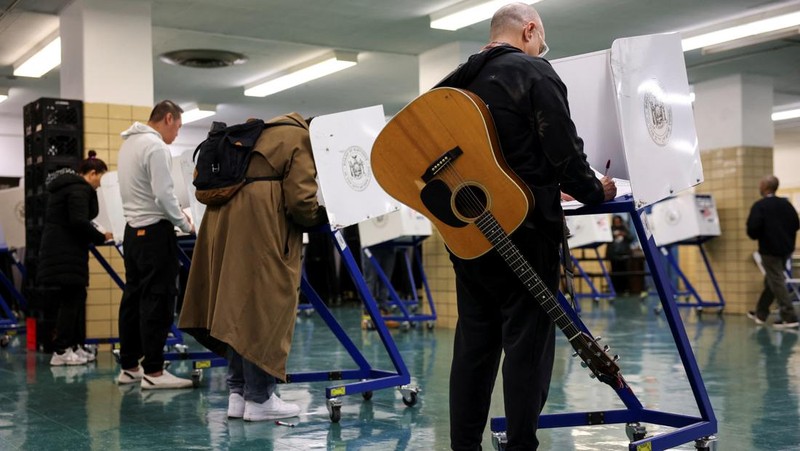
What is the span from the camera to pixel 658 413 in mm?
2979

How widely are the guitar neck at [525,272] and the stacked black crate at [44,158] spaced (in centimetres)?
583

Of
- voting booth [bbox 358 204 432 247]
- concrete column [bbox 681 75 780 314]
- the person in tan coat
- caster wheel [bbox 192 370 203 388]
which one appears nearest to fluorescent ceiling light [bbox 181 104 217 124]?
voting booth [bbox 358 204 432 247]

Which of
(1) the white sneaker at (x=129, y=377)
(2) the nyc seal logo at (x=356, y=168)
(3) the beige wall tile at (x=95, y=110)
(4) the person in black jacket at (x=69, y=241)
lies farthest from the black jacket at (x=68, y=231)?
(2) the nyc seal logo at (x=356, y=168)

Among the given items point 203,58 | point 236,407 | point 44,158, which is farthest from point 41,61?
point 236,407

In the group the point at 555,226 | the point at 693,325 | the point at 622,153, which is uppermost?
the point at 622,153

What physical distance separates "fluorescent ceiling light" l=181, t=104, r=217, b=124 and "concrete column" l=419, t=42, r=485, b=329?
4.84 meters

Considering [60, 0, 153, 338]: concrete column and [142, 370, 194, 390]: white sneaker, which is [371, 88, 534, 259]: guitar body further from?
[60, 0, 153, 338]: concrete column

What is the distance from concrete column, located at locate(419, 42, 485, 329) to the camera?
912cm

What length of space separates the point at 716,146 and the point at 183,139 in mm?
9273

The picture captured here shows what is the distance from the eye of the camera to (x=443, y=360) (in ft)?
20.0

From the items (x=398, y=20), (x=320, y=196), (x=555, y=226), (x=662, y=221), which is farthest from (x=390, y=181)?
(x=662, y=221)

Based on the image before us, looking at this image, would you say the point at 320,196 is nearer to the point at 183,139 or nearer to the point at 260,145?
the point at 260,145

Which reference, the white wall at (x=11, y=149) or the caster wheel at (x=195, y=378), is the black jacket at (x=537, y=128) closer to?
the caster wheel at (x=195, y=378)

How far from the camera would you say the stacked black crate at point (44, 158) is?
721 cm
